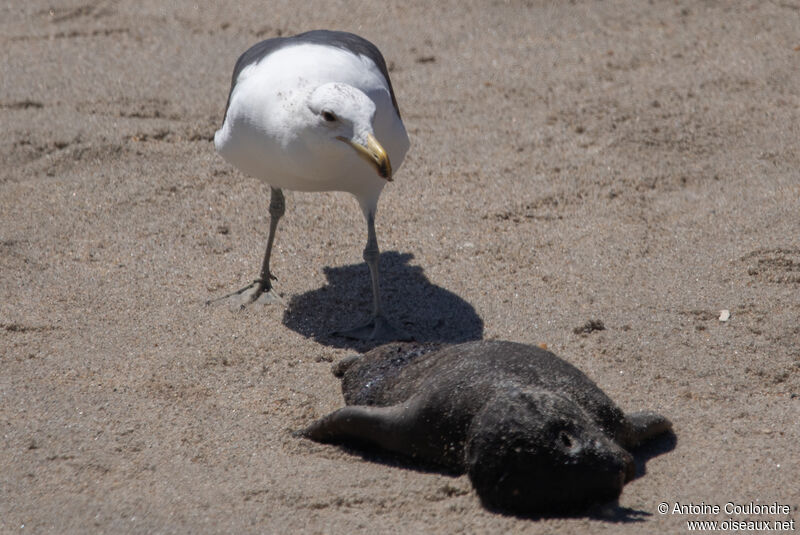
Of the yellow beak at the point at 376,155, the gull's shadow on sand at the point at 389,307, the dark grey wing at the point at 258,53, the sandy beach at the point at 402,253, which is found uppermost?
the dark grey wing at the point at 258,53

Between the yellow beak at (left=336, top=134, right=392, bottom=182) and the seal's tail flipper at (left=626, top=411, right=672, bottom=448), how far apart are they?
1288 mm

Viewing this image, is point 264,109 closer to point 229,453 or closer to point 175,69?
point 229,453

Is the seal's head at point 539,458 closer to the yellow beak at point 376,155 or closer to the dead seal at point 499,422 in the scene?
the dead seal at point 499,422

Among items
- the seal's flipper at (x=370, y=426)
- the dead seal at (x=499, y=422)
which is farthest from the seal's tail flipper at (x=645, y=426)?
the seal's flipper at (x=370, y=426)

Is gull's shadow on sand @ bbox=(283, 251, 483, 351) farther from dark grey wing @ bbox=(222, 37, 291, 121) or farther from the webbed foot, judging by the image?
dark grey wing @ bbox=(222, 37, 291, 121)

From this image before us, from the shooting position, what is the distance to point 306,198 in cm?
591

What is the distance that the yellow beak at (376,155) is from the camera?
3949mm

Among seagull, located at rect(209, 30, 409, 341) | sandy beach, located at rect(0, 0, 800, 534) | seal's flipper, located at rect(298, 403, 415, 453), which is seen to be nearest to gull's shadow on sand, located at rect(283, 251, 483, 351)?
sandy beach, located at rect(0, 0, 800, 534)

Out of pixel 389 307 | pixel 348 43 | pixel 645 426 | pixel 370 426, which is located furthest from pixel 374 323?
pixel 645 426

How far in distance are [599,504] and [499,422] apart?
0.40 metres

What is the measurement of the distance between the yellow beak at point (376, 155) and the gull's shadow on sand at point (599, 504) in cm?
106

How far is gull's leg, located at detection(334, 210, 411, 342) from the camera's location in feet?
15.1

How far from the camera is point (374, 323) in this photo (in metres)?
4.66

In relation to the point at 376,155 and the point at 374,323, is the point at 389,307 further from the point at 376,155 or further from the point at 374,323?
the point at 376,155
